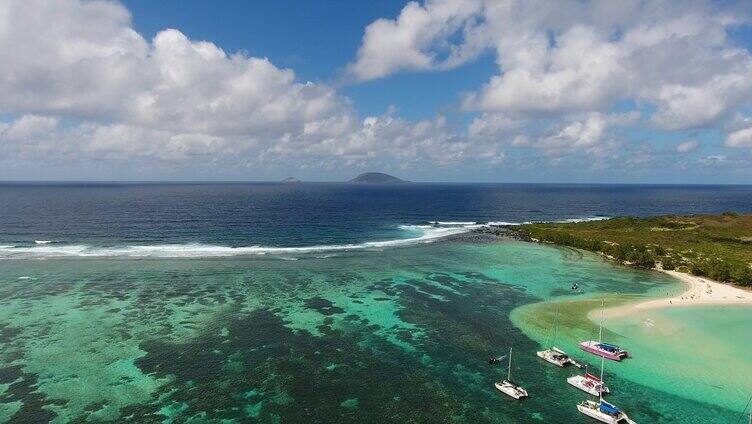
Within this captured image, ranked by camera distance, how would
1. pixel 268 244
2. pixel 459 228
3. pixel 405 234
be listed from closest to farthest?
pixel 268 244 → pixel 405 234 → pixel 459 228

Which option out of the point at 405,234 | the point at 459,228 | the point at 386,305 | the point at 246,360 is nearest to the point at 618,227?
the point at 459,228

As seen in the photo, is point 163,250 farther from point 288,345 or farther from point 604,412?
point 604,412

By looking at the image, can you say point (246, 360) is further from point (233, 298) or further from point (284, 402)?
point (233, 298)

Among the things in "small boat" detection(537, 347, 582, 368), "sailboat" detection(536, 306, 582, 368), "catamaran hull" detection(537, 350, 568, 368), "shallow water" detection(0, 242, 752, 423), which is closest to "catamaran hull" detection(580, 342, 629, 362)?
"shallow water" detection(0, 242, 752, 423)

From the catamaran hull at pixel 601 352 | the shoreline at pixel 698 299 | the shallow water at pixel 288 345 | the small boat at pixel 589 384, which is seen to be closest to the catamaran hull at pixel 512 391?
the shallow water at pixel 288 345

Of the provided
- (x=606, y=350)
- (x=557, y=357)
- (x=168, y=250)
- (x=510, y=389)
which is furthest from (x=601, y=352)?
(x=168, y=250)

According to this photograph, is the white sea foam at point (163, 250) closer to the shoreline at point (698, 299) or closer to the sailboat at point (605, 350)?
the shoreline at point (698, 299)

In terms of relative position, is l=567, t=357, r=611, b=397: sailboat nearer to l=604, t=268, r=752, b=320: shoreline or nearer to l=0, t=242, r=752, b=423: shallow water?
l=0, t=242, r=752, b=423: shallow water
